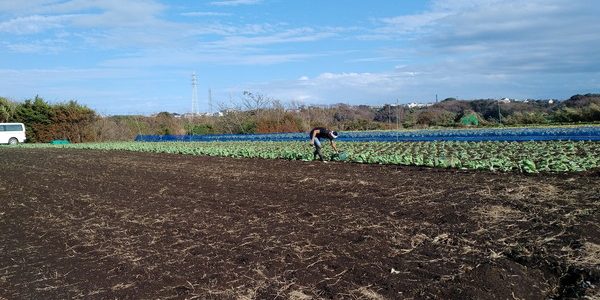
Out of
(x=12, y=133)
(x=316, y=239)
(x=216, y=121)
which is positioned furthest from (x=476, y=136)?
(x=12, y=133)

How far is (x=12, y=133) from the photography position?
40.9 meters

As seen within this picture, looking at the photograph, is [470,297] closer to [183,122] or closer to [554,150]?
[554,150]

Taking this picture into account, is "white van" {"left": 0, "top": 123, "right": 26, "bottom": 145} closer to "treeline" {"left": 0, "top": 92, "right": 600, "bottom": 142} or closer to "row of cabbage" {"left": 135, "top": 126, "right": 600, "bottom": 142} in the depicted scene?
"treeline" {"left": 0, "top": 92, "right": 600, "bottom": 142}

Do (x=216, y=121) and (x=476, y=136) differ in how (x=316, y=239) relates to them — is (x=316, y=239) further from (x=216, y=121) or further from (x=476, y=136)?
(x=216, y=121)

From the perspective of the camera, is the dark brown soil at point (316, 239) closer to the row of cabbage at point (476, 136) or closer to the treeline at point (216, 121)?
the row of cabbage at point (476, 136)

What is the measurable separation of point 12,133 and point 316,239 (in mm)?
42090

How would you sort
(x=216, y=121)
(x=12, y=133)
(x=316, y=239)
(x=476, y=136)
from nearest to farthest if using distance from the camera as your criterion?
(x=316, y=239)
(x=476, y=136)
(x=12, y=133)
(x=216, y=121)

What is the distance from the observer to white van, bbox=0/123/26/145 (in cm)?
4031

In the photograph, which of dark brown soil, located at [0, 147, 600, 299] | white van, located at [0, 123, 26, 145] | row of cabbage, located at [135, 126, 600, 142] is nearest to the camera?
dark brown soil, located at [0, 147, 600, 299]

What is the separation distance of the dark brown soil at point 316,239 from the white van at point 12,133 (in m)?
33.7

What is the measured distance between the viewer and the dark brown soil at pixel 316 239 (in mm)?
4836

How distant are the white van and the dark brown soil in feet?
111

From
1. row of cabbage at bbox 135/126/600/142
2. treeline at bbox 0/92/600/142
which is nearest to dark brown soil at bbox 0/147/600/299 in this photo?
row of cabbage at bbox 135/126/600/142

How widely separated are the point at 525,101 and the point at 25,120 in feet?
189
